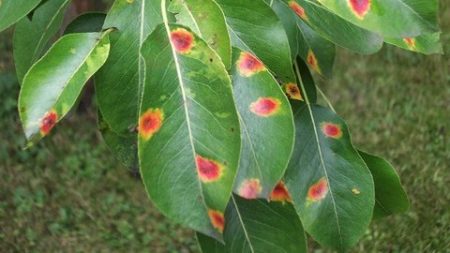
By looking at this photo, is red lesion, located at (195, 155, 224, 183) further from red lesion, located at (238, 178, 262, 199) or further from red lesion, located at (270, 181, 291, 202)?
red lesion, located at (270, 181, 291, 202)

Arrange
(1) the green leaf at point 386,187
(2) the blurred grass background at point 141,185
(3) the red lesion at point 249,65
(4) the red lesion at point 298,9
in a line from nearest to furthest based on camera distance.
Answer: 1. (3) the red lesion at point 249,65
2. (4) the red lesion at point 298,9
3. (1) the green leaf at point 386,187
4. (2) the blurred grass background at point 141,185

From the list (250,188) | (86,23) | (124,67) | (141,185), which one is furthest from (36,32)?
(141,185)

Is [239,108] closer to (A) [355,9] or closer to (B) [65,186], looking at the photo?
(A) [355,9]

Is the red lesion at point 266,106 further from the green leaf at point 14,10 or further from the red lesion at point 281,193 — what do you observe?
the green leaf at point 14,10

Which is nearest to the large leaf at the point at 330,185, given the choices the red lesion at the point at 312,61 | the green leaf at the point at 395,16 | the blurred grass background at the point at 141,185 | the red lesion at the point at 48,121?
the red lesion at the point at 312,61

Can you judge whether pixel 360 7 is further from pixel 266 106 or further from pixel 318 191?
Result: pixel 318 191
